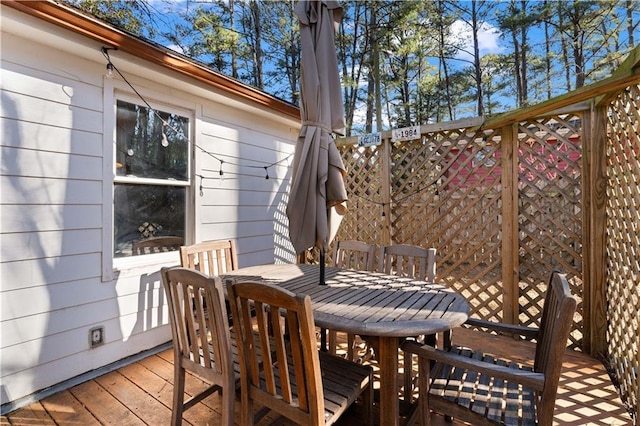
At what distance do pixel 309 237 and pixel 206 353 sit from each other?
0.85m

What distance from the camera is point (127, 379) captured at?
230 cm

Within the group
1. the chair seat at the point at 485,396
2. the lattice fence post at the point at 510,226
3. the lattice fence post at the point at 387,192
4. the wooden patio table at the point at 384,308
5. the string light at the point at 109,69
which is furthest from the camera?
the lattice fence post at the point at 387,192

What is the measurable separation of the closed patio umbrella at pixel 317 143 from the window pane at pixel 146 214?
1.41m

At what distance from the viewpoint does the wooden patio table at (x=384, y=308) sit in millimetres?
1387

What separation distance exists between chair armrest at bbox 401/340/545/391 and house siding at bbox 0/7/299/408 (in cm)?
221

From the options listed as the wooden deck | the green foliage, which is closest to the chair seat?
the wooden deck

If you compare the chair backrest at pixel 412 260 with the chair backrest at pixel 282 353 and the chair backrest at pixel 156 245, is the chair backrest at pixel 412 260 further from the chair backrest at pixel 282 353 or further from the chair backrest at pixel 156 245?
the chair backrest at pixel 156 245

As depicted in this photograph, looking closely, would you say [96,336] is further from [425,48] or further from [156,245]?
[425,48]

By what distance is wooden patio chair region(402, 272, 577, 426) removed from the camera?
3.77ft

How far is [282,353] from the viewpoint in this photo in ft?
4.19

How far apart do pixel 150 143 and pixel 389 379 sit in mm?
2567

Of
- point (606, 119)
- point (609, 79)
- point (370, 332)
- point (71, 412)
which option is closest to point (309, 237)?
point (370, 332)

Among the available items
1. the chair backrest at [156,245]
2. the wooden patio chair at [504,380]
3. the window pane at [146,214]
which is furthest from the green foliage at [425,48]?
the wooden patio chair at [504,380]

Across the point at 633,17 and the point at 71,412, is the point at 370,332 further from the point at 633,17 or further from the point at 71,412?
the point at 633,17
